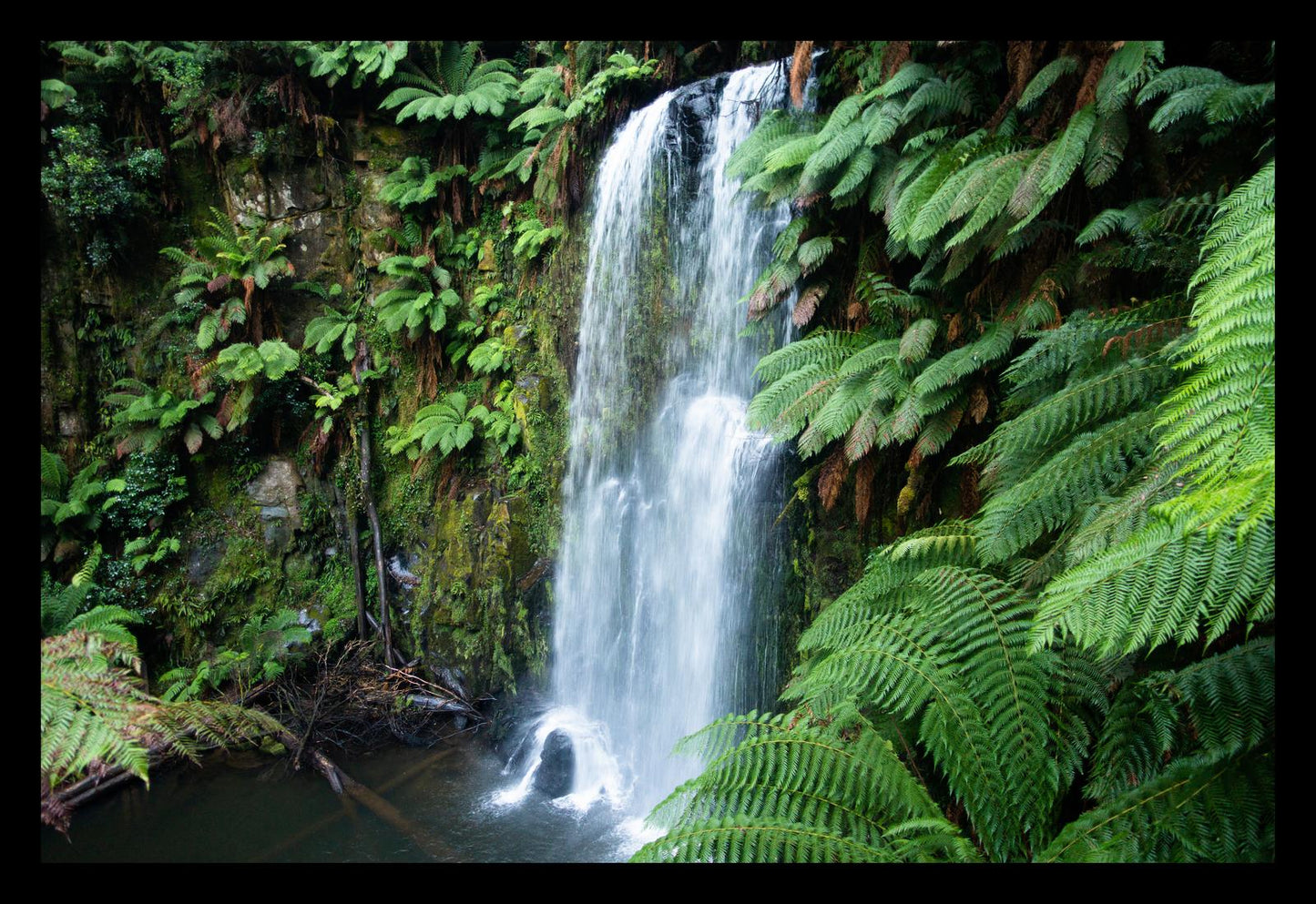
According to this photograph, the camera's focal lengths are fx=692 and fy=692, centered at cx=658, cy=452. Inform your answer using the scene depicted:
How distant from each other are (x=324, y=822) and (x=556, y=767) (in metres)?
1.52

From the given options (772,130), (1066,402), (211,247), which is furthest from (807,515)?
(211,247)

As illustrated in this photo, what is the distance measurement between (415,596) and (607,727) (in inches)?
103

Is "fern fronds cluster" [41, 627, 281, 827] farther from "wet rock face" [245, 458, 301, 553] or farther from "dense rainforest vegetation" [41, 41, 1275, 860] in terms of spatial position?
"wet rock face" [245, 458, 301, 553]

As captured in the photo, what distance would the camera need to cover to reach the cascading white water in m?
4.35

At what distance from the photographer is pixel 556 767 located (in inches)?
196

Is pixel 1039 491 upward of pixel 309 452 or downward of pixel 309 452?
upward

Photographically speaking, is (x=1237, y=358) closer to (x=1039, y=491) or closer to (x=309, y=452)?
(x=1039, y=491)

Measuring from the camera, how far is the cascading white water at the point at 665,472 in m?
4.35

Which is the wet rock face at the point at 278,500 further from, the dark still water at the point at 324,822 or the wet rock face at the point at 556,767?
the wet rock face at the point at 556,767

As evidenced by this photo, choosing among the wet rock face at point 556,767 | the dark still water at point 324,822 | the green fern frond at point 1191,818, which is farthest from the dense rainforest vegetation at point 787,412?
the wet rock face at point 556,767

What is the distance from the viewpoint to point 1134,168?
2633 mm

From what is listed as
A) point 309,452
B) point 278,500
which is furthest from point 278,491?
point 309,452

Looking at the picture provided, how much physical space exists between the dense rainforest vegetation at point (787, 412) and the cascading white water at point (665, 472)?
0.34m

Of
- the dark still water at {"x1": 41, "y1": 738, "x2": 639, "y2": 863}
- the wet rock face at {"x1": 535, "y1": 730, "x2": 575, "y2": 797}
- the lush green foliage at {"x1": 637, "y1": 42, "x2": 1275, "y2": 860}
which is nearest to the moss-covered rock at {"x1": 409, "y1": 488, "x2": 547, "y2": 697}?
the wet rock face at {"x1": 535, "y1": 730, "x2": 575, "y2": 797}
